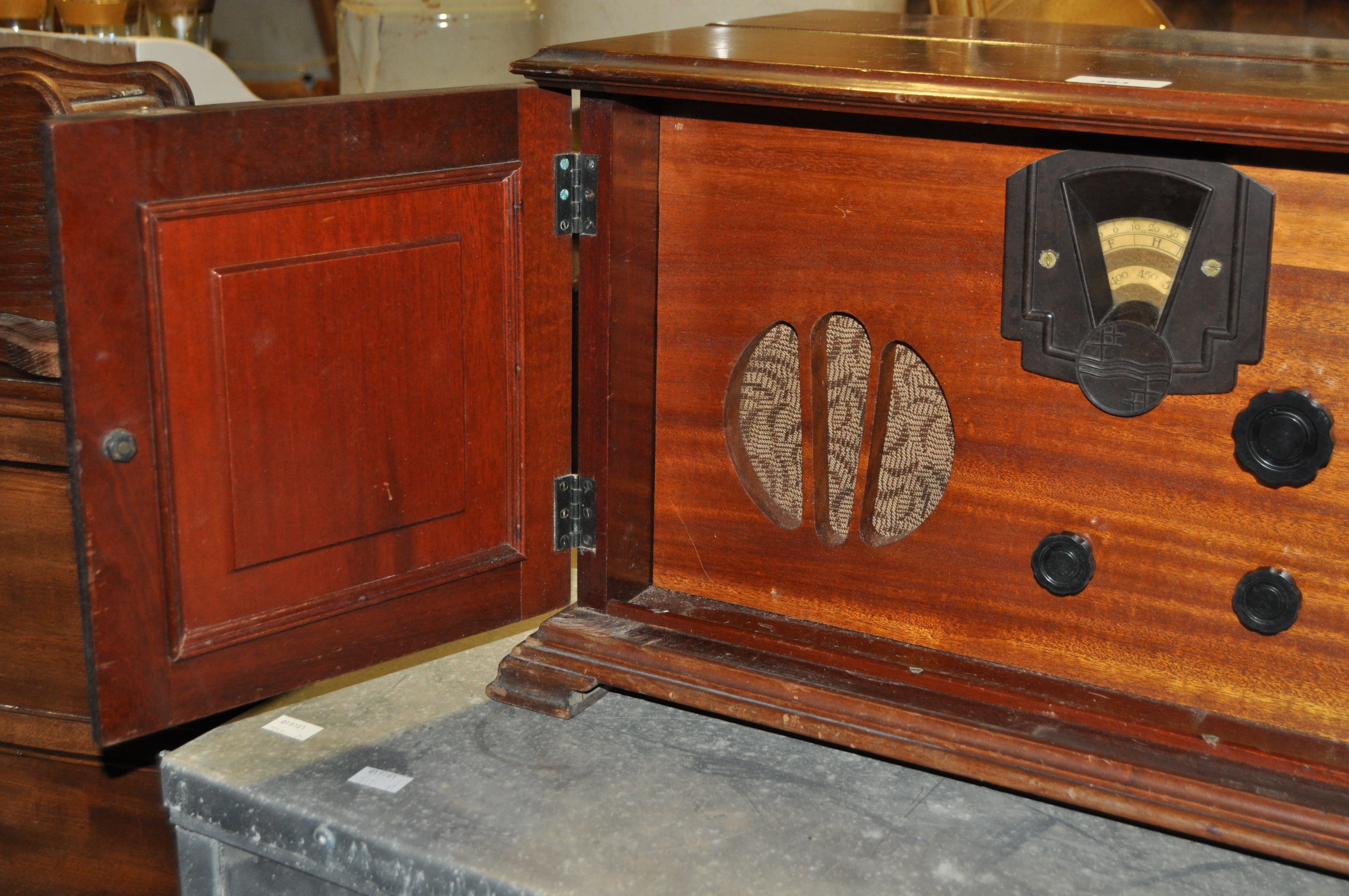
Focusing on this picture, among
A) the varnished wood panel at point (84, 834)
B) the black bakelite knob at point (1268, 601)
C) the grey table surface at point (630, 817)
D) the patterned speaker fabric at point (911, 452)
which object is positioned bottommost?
the varnished wood panel at point (84, 834)

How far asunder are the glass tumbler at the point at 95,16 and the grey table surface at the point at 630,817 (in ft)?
4.23

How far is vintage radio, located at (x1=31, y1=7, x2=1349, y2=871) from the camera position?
115cm

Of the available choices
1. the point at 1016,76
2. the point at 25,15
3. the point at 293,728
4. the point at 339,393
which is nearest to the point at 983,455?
the point at 1016,76

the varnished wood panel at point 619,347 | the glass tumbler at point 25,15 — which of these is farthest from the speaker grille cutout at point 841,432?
the glass tumbler at point 25,15

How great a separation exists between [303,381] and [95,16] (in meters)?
1.28

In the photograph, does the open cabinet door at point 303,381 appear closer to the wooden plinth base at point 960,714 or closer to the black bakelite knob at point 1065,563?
the wooden plinth base at point 960,714

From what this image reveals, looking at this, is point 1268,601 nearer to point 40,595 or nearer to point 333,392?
point 333,392

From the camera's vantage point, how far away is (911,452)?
1405mm

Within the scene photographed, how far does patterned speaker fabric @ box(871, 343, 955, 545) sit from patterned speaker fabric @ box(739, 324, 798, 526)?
103 millimetres

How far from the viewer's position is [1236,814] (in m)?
1.18

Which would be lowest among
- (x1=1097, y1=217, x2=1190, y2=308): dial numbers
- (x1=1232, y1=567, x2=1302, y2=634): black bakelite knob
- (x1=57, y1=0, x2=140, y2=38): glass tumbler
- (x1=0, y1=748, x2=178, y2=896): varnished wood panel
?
(x1=0, y1=748, x2=178, y2=896): varnished wood panel

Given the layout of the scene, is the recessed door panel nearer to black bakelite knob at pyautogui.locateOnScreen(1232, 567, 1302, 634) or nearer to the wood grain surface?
the wood grain surface

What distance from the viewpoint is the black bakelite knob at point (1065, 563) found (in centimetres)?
129

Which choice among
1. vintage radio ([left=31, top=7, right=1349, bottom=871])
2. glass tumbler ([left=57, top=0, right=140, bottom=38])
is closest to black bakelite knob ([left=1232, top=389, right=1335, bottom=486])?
vintage radio ([left=31, top=7, right=1349, bottom=871])
